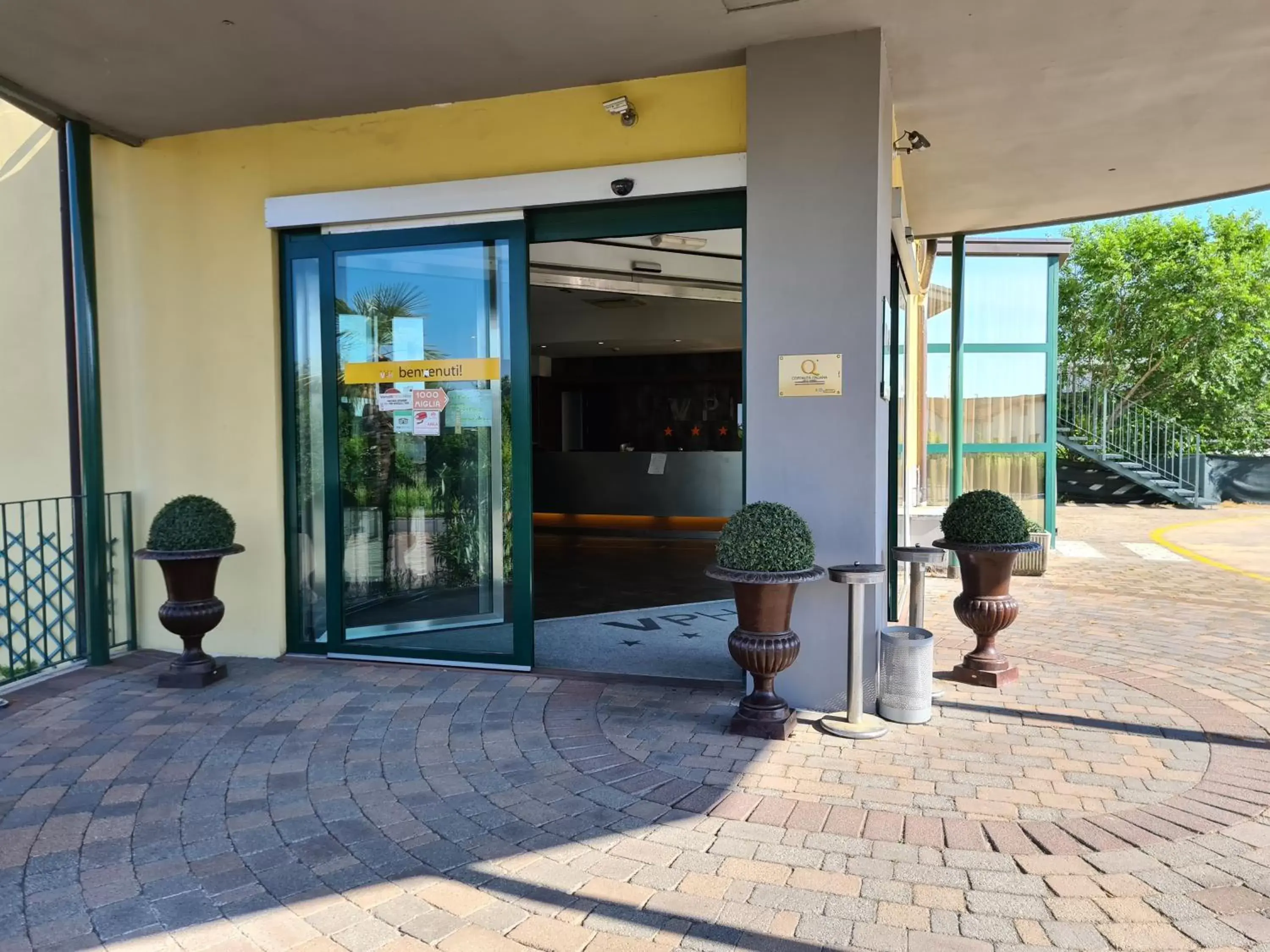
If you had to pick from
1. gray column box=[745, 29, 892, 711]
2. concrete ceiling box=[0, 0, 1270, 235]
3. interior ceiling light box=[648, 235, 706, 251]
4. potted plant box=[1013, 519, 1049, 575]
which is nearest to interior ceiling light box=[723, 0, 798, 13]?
concrete ceiling box=[0, 0, 1270, 235]

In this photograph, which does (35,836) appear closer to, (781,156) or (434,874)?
(434,874)

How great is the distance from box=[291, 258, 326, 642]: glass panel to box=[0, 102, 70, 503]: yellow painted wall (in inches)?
60.0

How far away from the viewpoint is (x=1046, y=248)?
8938mm

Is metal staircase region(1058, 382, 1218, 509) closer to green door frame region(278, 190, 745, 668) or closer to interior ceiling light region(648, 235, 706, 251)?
interior ceiling light region(648, 235, 706, 251)

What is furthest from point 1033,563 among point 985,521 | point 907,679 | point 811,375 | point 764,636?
point 764,636

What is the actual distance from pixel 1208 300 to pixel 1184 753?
59.5 ft

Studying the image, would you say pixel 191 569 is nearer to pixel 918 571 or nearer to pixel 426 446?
pixel 426 446

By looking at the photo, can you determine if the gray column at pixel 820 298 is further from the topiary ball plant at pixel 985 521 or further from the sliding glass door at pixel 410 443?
the sliding glass door at pixel 410 443

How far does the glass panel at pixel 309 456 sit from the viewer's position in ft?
16.0

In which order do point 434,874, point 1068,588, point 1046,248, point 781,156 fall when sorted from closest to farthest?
1. point 434,874
2. point 781,156
3. point 1068,588
4. point 1046,248

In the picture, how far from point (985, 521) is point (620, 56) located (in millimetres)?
2866

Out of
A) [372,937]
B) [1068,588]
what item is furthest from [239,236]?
[1068,588]

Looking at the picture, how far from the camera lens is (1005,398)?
9.03 m

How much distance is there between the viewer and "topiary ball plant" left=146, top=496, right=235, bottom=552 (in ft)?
13.7
